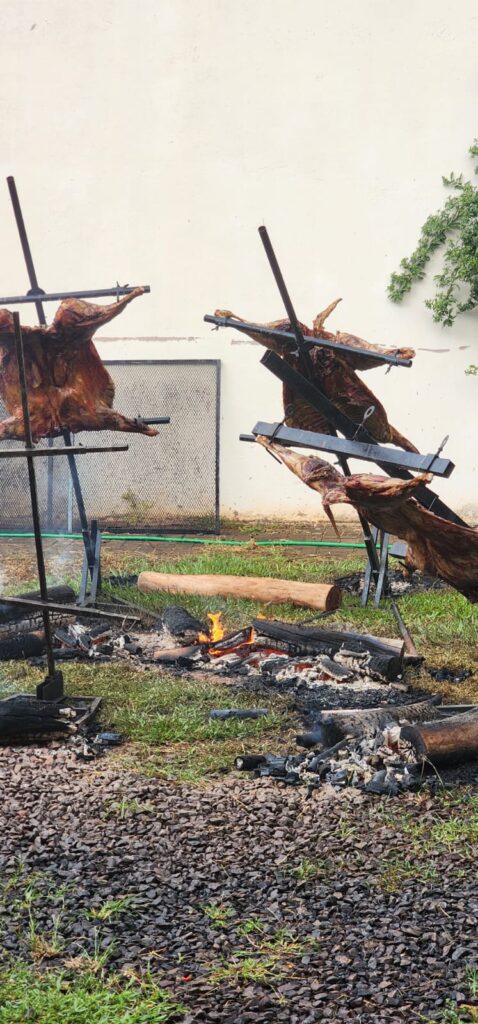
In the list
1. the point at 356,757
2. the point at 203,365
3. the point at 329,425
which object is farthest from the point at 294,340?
the point at 203,365

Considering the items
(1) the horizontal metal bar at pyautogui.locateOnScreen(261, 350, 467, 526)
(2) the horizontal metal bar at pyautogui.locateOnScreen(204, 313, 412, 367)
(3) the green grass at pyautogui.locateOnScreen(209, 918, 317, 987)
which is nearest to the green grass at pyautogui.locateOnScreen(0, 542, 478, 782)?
(3) the green grass at pyautogui.locateOnScreen(209, 918, 317, 987)

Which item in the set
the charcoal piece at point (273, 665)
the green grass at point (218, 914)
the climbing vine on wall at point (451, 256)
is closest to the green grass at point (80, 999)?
the green grass at point (218, 914)

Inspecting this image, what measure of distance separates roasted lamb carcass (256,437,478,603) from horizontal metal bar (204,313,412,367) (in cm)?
74

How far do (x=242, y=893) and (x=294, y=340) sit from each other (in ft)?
12.5

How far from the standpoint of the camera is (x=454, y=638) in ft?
25.1

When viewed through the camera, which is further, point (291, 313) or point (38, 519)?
point (291, 313)

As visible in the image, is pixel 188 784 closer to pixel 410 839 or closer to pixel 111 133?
pixel 410 839

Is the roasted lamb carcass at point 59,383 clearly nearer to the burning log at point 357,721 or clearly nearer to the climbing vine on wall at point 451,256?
the burning log at point 357,721

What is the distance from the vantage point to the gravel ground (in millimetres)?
3260

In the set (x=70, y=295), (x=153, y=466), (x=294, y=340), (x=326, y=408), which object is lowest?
(x=153, y=466)

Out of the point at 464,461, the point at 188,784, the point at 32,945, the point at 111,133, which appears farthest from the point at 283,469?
the point at 32,945

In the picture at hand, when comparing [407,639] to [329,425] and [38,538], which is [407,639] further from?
[38,538]

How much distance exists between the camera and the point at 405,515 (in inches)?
226

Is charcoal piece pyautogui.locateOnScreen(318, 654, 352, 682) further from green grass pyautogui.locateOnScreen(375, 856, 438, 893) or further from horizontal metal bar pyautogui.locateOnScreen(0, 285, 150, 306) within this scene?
horizontal metal bar pyautogui.locateOnScreen(0, 285, 150, 306)
